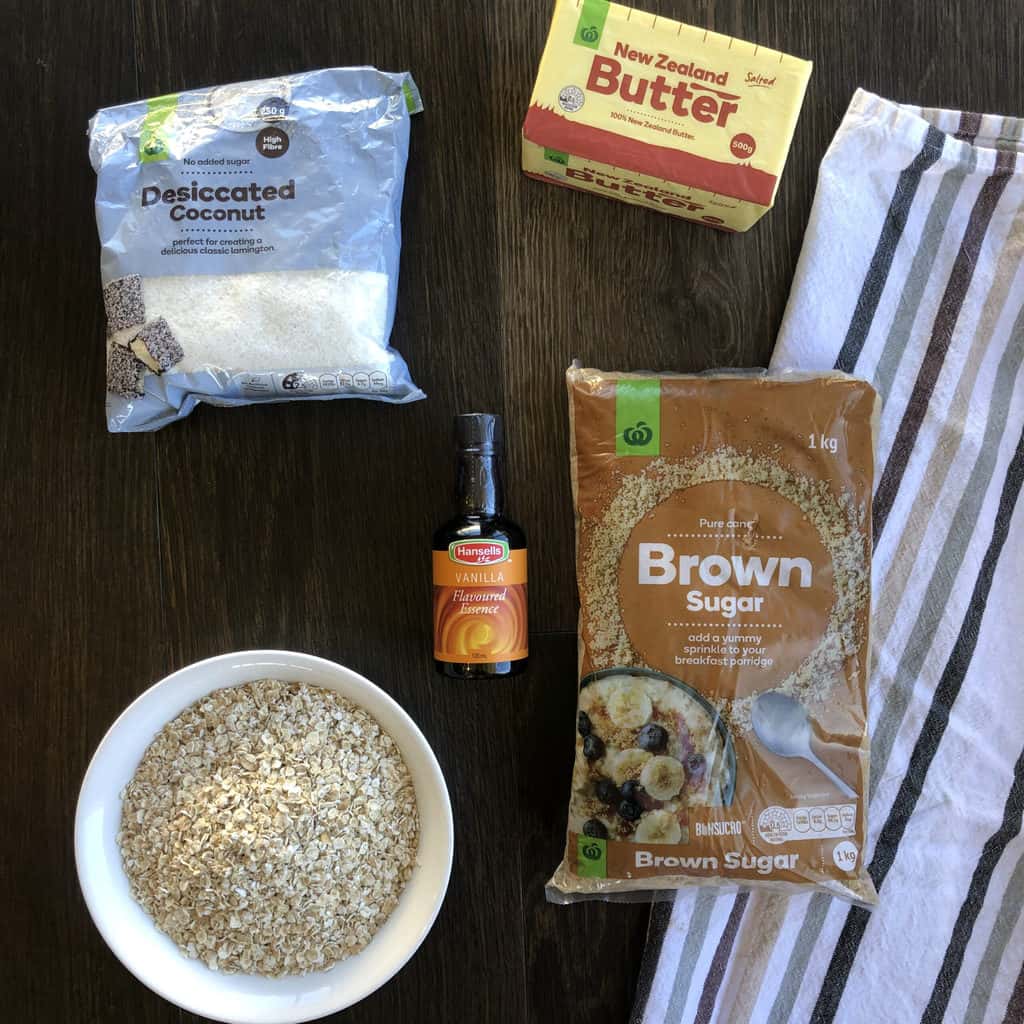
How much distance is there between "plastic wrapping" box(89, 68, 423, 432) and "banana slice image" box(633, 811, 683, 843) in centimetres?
53

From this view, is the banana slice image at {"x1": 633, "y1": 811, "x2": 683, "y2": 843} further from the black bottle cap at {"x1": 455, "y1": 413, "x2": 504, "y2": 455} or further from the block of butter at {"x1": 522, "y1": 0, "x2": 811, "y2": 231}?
the block of butter at {"x1": 522, "y1": 0, "x2": 811, "y2": 231}

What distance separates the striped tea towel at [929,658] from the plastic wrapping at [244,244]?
476 millimetres

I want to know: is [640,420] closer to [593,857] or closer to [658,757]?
[658,757]

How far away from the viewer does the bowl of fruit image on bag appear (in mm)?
852

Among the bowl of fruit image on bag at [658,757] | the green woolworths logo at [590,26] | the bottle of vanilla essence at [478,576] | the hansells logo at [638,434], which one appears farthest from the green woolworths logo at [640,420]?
the green woolworths logo at [590,26]

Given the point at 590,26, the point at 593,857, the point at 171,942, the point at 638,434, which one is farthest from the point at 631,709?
the point at 590,26

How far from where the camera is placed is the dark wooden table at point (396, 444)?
913 mm

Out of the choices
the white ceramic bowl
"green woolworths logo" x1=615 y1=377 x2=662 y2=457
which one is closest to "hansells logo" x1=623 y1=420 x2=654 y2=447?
"green woolworths logo" x1=615 y1=377 x2=662 y2=457

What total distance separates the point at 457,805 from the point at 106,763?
37cm

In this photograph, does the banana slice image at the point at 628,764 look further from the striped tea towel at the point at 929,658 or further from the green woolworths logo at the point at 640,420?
the green woolworths logo at the point at 640,420

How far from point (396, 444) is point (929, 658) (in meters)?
0.65

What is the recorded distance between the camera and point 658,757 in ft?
2.80

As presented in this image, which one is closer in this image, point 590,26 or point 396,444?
point 590,26

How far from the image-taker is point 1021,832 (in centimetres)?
91
